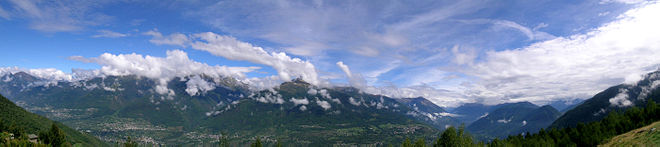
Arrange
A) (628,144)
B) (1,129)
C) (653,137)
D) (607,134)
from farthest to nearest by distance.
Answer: (1,129), (607,134), (628,144), (653,137)

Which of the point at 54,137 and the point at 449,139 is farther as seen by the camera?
the point at 54,137

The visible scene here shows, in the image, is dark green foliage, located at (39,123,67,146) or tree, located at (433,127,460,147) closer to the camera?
tree, located at (433,127,460,147)

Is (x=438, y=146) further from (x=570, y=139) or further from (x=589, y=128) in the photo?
(x=589, y=128)

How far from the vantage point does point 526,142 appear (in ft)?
357

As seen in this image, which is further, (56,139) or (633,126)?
(56,139)

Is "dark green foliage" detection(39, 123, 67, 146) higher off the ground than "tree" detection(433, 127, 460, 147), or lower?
higher

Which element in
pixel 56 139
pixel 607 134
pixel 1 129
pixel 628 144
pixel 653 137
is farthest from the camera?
pixel 1 129

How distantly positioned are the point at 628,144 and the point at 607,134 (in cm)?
3873

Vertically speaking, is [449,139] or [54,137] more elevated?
[54,137]

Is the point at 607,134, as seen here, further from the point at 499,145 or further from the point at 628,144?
the point at 628,144

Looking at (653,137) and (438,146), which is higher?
(653,137)

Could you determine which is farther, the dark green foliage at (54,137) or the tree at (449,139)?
the dark green foliage at (54,137)

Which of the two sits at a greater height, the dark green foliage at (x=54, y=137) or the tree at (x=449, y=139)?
the dark green foliage at (x=54, y=137)

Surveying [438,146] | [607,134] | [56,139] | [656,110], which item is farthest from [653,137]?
[56,139]
